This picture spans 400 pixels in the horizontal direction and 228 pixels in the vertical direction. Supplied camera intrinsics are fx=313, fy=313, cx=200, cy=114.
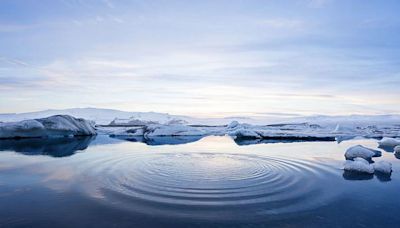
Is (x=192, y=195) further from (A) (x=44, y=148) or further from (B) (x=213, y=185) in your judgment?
(A) (x=44, y=148)

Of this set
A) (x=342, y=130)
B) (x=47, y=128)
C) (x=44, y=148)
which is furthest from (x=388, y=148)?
(x=47, y=128)

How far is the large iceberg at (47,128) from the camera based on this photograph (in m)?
14.1

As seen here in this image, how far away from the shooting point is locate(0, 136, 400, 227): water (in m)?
3.48

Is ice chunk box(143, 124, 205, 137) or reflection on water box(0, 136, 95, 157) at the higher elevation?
ice chunk box(143, 124, 205, 137)

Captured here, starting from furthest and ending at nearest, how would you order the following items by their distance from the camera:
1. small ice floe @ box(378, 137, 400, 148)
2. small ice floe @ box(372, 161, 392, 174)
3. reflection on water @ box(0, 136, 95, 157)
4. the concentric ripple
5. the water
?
small ice floe @ box(378, 137, 400, 148) < reflection on water @ box(0, 136, 95, 157) < small ice floe @ box(372, 161, 392, 174) < the concentric ripple < the water

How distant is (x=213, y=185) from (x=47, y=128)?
1270 centimetres

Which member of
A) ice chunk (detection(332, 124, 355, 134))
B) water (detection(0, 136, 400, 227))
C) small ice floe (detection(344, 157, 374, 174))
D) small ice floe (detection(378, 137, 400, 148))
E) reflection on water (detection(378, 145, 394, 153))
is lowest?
water (detection(0, 136, 400, 227))

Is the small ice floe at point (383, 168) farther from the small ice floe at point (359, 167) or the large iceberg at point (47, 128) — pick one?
the large iceberg at point (47, 128)

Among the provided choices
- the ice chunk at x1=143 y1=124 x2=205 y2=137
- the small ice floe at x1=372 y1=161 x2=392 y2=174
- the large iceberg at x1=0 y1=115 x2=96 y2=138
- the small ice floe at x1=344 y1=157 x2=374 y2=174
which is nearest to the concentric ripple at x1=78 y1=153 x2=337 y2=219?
the small ice floe at x1=344 y1=157 x2=374 y2=174

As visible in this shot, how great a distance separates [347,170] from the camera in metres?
6.59

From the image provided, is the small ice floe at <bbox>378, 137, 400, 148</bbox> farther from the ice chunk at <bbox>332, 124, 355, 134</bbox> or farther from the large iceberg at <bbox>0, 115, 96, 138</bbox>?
the large iceberg at <bbox>0, 115, 96, 138</bbox>

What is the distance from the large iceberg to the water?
795cm

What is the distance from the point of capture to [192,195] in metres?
4.39

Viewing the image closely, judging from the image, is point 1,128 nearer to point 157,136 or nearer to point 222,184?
point 157,136
